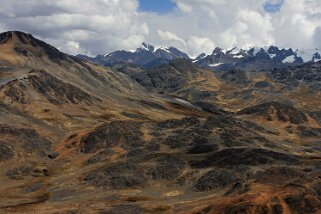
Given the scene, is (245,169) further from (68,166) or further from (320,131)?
(320,131)

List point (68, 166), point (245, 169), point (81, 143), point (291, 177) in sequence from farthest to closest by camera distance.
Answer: point (81, 143), point (68, 166), point (245, 169), point (291, 177)

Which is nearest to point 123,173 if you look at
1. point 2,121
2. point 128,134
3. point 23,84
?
point 128,134

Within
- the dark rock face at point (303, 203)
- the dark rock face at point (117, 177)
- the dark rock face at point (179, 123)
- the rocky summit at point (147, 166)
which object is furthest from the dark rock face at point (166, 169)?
the dark rock face at point (303, 203)

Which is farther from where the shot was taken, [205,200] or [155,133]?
[155,133]

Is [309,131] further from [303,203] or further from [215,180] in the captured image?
[303,203]

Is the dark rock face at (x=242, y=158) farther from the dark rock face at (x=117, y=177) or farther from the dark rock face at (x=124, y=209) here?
the dark rock face at (x=124, y=209)

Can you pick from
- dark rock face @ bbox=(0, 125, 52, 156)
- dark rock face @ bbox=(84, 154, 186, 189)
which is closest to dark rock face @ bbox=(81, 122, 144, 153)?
dark rock face @ bbox=(0, 125, 52, 156)
